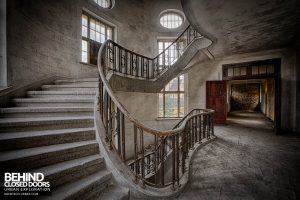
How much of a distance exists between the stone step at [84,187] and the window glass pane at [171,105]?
7.23 m

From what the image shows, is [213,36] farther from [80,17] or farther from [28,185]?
[28,185]

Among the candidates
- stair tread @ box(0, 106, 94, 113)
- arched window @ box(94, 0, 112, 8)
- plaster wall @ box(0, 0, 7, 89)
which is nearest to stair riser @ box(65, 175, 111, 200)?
stair tread @ box(0, 106, 94, 113)

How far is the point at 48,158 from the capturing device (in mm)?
1956

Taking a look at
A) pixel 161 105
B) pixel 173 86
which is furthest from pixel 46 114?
pixel 173 86

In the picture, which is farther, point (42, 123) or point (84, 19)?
point (84, 19)

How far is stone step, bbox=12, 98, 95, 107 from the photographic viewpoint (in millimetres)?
3119

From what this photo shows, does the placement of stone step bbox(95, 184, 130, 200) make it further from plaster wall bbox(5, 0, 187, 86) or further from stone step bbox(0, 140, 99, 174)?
plaster wall bbox(5, 0, 187, 86)

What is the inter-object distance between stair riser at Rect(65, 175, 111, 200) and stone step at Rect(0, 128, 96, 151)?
28.6 inches

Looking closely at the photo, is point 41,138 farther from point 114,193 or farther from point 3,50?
point 3,50

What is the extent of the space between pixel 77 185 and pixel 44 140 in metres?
0.82

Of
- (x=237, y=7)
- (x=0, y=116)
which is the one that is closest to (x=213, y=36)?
(x=237, y=7)

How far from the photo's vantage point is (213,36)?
4.88 metres

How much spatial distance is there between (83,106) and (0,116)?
1342 millimetres

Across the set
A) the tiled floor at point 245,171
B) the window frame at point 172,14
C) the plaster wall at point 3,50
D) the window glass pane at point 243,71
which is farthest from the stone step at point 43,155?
the window frame at point 172,14
